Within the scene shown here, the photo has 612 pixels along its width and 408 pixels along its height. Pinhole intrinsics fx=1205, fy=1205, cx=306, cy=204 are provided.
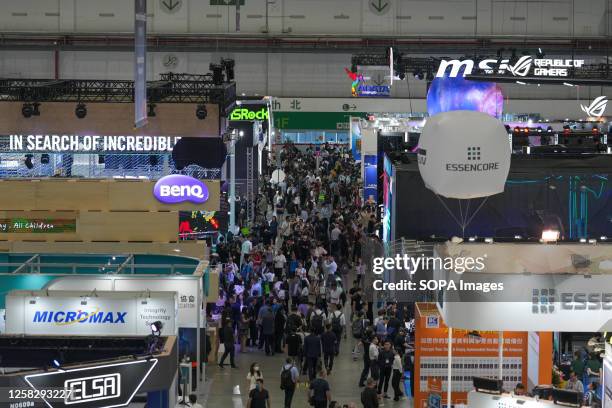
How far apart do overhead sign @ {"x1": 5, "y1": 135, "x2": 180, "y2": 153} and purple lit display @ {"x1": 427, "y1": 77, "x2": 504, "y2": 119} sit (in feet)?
28.3

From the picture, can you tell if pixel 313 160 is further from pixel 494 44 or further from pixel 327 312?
pixel 327 312

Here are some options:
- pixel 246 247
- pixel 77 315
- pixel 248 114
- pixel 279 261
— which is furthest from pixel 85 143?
pixel 77 315

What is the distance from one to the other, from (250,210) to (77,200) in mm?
9766

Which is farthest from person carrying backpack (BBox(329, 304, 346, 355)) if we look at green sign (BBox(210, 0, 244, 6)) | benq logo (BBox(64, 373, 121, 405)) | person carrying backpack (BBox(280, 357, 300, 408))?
green sign (BBox(210, 0, 244, 6))

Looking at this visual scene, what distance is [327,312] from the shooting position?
1852cm

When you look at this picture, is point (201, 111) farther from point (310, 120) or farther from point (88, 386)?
point (310, 120)

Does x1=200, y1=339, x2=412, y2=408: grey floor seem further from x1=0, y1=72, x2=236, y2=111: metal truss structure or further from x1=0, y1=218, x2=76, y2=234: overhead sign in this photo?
x1=0, y1=72, x2=236, y2=111: metal truss structure

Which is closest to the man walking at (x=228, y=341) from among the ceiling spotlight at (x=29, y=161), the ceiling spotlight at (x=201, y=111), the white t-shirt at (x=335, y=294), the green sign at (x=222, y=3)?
the white t-shirt at (x=335, y=294)

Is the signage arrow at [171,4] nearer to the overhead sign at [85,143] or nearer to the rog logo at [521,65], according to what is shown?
the rog logo at [521,65]

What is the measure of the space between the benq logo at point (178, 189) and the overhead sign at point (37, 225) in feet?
4.35

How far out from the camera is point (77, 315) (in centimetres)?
1281

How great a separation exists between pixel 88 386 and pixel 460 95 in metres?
7.19

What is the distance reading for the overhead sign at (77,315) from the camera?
41.9ft

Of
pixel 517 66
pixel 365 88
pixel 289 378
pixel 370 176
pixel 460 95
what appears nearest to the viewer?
pixel 289 378
